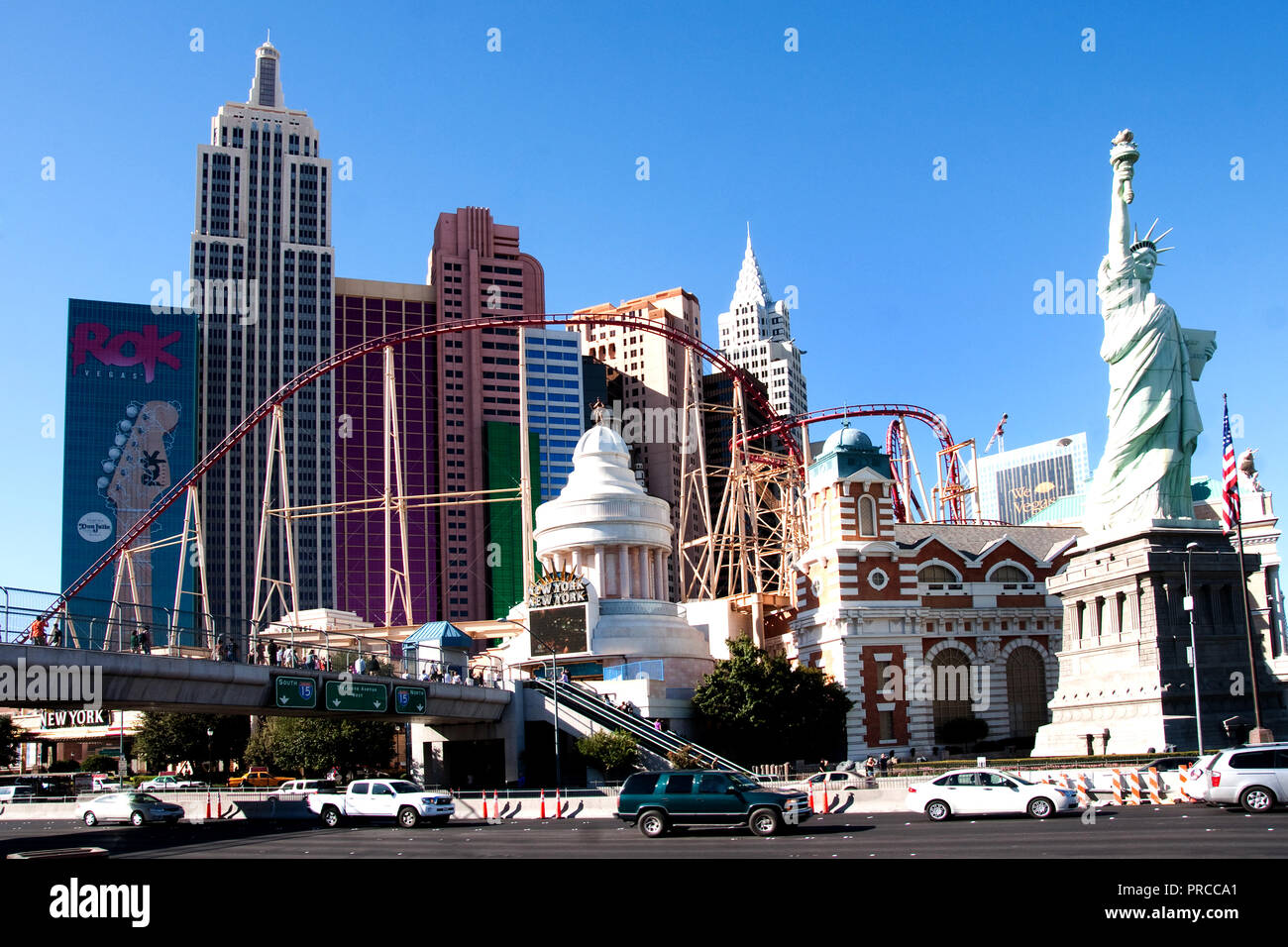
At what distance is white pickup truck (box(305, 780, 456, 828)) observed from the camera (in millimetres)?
36812

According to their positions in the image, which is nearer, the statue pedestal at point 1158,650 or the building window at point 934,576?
the statue pedestal at point 1158,650

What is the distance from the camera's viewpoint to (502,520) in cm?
16825

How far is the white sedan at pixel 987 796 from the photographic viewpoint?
104 feet

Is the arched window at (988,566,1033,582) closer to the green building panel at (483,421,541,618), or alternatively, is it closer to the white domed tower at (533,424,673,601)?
the white domed tower at (533,424,673,601)

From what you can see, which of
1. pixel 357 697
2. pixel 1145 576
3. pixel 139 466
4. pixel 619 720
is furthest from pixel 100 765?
pixel 1145 576

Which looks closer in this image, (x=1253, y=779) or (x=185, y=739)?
(x=1253, y=779)

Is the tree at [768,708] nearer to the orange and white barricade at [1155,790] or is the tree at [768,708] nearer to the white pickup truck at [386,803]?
the white pickup truck at [386,803]

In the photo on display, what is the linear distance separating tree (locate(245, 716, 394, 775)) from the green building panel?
9201cm

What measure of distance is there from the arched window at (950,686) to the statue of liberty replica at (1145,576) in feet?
19.0

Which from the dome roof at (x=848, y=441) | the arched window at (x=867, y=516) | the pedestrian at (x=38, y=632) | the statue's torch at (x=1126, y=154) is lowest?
the pedestrian at (x=38, y=632)

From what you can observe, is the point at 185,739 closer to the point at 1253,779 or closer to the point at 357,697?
the point at 357,697

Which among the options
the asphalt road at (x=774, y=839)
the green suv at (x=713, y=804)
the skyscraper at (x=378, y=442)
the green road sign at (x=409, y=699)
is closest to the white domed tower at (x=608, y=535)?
the green road sign at (x=409, y=699)

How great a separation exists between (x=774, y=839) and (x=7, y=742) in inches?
2798
